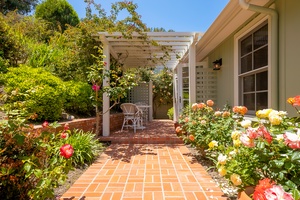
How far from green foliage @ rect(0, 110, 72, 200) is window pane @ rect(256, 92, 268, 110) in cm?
320

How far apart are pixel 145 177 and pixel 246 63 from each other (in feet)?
9.92

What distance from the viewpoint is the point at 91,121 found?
5543 millimetres

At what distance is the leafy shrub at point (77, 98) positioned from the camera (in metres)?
5.31

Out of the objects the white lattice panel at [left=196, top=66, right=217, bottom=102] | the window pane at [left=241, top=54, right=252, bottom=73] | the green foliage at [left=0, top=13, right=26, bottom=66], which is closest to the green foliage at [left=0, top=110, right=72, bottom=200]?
the window pane at [left=241, top=54, right=252, bottom=73]

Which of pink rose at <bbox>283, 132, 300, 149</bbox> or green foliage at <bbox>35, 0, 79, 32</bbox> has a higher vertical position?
green foliage at <bbox>35, 0, 79, 32</bbox>

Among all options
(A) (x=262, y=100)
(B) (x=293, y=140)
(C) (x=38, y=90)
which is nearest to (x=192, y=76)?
(A) (x=262, y=100)

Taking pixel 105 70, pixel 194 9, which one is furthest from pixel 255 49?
pixel 194 9

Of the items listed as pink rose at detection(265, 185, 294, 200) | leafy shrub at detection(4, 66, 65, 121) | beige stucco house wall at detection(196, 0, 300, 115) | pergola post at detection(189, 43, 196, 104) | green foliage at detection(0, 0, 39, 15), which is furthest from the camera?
green foliage at detection(0, 0, 39, 15)

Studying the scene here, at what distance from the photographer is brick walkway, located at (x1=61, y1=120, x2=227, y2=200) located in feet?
8.41

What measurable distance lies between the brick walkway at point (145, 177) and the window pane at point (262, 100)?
152 cm

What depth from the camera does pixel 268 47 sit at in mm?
3209

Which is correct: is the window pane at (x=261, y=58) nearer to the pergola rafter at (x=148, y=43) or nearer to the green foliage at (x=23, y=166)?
the pergola rafter at (x=148, y=43)

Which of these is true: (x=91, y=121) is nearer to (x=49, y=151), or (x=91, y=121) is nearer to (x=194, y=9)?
(x=49, y=151)

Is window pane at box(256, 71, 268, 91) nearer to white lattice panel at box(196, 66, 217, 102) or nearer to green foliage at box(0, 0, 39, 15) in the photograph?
white lattice panel at box(196, 66, 217, 102)
